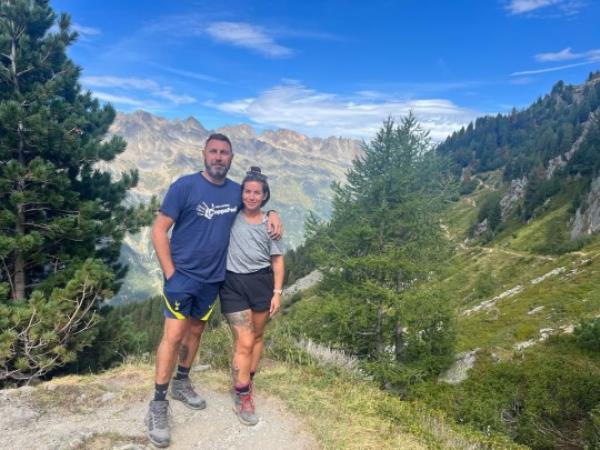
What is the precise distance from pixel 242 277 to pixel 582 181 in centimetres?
10613

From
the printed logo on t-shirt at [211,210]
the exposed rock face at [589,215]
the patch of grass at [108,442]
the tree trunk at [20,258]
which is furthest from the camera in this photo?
the exposed rock face at [589,215]

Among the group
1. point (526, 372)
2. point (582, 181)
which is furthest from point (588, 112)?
point (526, 372)

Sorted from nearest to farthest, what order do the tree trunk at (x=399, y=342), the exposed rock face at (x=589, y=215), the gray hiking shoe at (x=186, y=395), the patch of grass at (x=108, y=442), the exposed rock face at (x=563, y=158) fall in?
the patch of grass at (x=108, y=442) < the gray hiking shoe at (x=186, y=395) < the tree trunk at (x=399, y=342) < the exposed rock face at (x=589, y=215) < the exposed rock face at (x=563, y=158)

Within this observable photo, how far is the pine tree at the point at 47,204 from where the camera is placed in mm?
11992

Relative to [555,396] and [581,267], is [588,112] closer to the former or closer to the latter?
[581,267]

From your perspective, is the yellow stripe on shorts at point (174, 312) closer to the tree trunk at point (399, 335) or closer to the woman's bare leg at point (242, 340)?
the woman's bare leg at point (242, 340)

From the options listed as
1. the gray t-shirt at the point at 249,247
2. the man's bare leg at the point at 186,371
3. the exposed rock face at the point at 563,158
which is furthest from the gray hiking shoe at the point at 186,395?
the exposed rock face at the point at 563,158

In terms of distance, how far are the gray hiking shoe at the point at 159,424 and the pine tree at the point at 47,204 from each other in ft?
24.3

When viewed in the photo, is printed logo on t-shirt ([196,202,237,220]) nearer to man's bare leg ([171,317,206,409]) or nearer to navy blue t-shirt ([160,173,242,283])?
navy blue t-shirt ([160,173,242,283])

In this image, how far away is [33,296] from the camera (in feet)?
39.1

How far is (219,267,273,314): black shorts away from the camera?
614 centimetres

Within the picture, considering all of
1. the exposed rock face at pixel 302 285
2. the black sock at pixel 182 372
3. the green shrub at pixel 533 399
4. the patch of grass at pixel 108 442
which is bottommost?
the exposed rock face at pixel 302 285

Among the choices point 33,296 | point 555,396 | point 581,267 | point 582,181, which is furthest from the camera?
point 582,181

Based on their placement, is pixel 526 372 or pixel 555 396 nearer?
pixel 555 396
